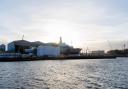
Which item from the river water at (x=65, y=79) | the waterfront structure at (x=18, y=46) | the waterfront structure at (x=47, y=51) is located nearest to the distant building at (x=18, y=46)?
the waterfront structure at (x=18, y=46)

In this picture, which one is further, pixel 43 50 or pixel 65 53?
pixel 65 53

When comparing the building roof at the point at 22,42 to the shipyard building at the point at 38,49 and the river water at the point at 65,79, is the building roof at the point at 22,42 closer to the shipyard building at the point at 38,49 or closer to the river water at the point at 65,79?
the shipyard building at the point at 38,49

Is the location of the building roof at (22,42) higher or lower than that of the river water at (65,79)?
higher

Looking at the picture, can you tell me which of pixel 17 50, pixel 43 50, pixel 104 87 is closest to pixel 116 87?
pixel 104 87

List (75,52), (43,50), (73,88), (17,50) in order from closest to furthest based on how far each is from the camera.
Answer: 1. (73,88)
2. (43,50)
3. (17,50)
4. (75,52)

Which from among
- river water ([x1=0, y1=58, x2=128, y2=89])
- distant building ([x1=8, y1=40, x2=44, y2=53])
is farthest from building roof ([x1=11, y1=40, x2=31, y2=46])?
river water ([x1=0, y1=58, x2=128, y2=89])

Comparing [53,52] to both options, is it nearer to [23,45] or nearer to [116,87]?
[23,45]

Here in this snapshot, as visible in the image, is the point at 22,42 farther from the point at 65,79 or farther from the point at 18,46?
the point at 65,79

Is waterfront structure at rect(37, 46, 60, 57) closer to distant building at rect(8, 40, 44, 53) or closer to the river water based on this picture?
distant building at rect(8, 40, 44, 53)

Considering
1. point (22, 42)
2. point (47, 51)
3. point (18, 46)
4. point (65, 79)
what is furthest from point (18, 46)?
point (65, 79)

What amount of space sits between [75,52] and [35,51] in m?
37.0

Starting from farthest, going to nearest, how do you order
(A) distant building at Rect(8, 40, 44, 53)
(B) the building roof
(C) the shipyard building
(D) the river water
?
1. (B) the building roof
2. (A) distant building at Rect(8, 40, 44, 53)
3. (C) the shipyard building
4. (D) the river water

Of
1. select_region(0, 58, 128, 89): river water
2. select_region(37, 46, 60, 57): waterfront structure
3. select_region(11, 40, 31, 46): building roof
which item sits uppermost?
select_region(11, 40, 31, 46): building roof

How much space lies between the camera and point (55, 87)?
1155 inches
